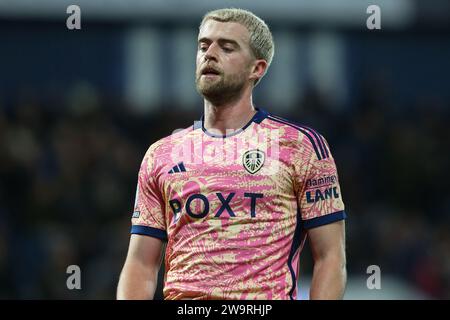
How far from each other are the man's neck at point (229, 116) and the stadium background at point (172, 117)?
5.16 meters

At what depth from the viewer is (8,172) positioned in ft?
37.7

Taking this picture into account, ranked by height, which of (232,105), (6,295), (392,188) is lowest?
(6,295)

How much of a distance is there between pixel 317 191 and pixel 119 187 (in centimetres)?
672

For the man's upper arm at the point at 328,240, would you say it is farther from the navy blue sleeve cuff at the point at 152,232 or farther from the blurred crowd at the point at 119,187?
the blurred crowd at the point at 119,187

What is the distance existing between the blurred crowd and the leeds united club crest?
508 cm

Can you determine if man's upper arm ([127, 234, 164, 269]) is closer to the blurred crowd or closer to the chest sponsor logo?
the chest sponsor logo

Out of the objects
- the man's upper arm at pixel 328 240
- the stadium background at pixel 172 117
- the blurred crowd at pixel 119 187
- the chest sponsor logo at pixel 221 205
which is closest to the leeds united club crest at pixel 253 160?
the chest sponsor logo at pixel 221 205

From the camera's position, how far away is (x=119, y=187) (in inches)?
448

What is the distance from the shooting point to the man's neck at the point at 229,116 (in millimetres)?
5141

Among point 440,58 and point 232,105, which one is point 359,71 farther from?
point 232,105

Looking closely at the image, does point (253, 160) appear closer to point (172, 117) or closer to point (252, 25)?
point (252, 25)
